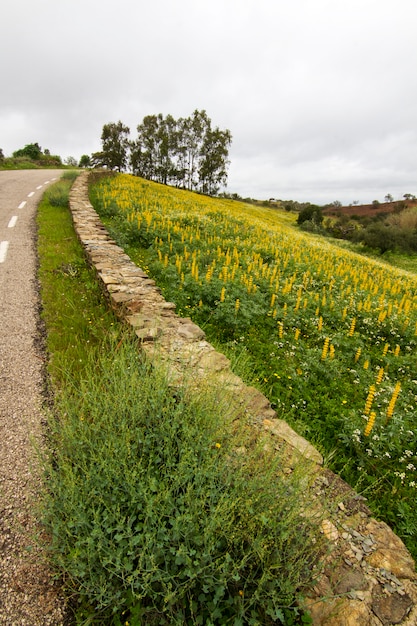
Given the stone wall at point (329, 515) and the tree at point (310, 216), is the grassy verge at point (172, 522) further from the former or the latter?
the tree at point (310, 216)

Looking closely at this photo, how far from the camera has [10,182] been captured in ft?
60.6

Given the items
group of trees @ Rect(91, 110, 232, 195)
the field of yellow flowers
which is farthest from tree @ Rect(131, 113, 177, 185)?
the field of yellow flowers

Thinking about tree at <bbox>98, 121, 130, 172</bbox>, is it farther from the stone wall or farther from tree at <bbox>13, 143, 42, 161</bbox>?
the stone wall

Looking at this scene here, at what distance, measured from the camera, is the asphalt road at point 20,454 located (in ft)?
6.36

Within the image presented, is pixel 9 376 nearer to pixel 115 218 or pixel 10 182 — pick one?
pixel 115 218

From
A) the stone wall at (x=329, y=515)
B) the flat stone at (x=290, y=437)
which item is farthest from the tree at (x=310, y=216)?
the flat stone at (x=290, y=437)

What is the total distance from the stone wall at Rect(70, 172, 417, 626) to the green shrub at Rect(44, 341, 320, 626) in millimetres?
199

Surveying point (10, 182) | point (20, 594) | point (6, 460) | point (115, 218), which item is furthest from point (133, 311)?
point (10, 182)

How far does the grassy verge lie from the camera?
1734 millimetres

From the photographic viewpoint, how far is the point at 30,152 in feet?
111

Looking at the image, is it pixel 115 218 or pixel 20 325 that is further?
pixel 115 218

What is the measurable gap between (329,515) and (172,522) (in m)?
1.18

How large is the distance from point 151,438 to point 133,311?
2.56 metres

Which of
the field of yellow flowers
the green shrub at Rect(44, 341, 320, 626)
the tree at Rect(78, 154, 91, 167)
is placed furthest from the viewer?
the tree at Rect(78, 154, 91, 167)
